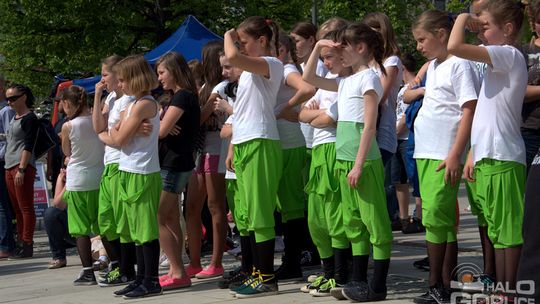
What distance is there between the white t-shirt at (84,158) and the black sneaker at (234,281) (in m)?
1.64

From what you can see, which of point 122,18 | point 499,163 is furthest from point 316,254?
point 122,18

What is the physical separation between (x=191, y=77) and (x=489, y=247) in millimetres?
2798

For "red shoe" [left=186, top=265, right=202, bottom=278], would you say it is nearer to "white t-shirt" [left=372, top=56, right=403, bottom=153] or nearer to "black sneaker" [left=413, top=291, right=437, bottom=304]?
"white t-shirt" [left=372, top=56, right=403, bottom=153]

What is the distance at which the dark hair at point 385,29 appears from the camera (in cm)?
784

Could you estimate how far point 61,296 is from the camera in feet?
26.4

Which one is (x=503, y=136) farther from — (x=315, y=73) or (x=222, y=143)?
(x=222, y=143)

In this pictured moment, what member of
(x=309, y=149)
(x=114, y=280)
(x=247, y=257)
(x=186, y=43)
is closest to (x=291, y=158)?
(x=309, y=149)

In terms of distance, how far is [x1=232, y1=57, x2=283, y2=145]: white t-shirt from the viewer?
7.17m

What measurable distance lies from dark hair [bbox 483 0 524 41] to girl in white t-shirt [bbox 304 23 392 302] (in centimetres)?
103

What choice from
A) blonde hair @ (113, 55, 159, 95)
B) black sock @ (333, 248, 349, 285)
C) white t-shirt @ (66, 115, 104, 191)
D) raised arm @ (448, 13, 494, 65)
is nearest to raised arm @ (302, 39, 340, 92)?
black sock @ (333, 248, 349, 285)

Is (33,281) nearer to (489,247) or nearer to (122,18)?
(489,247)

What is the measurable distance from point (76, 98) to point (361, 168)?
3304 mm

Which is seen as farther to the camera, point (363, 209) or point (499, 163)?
point (363, 209)

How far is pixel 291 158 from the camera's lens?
7.68m
